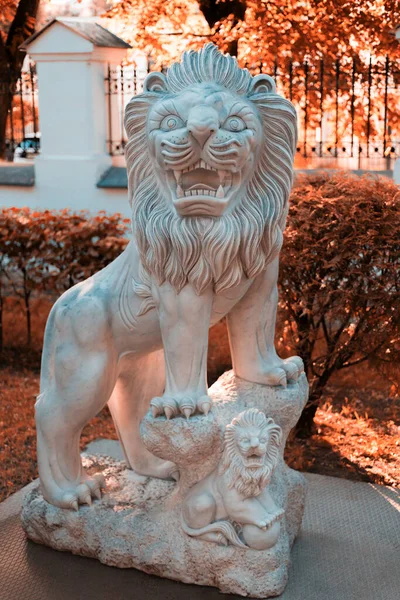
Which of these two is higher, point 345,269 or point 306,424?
point 345,269

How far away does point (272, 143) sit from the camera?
9.07 ft

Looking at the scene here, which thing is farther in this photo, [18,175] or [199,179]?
[18,175]

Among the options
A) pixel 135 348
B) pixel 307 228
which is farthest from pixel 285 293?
pixel 135 348

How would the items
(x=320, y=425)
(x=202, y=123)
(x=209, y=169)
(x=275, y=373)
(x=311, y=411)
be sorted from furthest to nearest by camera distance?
1. (x=320, y=425)
2. (x=311, y=411)
3. (x=275, y=373)
4. (x=209, y=169)
5. (x=202, y=123)

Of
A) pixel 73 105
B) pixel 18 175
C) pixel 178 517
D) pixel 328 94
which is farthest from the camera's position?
pixel 328 94

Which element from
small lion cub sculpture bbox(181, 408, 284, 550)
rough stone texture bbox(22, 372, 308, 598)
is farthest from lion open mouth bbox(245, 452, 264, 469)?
rough stone texture bbox(22, 372, 308, 598)

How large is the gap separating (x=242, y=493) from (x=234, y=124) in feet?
4.22

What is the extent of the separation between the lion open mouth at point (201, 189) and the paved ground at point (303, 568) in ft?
4.59

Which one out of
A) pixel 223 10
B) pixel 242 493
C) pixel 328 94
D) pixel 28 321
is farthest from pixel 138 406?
pixel 223 10

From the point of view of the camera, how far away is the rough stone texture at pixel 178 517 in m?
2.82

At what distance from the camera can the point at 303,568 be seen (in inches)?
121

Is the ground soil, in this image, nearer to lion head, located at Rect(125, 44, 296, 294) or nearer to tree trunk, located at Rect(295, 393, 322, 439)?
tree trunk, located at Rect(295, 393, 322, 439)

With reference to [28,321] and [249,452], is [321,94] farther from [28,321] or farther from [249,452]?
[249,452]

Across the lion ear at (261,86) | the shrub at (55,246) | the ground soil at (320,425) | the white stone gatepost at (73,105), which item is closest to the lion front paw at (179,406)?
the lion ear at (261,86)
